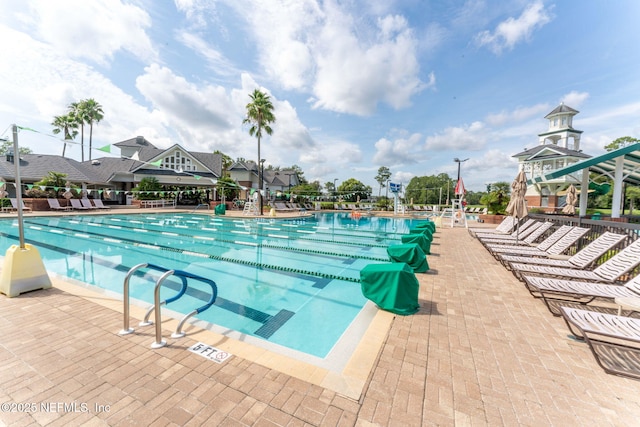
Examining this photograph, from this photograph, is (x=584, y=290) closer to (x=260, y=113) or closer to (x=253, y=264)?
(x=253, y=264)

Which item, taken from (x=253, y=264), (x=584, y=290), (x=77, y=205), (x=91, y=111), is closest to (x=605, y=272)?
(x=584, y=290)

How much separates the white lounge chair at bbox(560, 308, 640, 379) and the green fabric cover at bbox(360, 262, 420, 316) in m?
1.77

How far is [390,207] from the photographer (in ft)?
120

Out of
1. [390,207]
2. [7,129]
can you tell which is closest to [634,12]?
[7,129]

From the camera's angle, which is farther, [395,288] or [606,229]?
[606,229]

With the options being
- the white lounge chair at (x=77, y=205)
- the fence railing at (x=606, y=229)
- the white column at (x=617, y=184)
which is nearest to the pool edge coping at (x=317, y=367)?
the fence railing at (x=606, y=229)

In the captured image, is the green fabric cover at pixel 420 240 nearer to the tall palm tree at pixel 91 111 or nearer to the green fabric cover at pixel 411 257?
the green fabric cover at pixel 411 257

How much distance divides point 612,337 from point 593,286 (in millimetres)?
2316

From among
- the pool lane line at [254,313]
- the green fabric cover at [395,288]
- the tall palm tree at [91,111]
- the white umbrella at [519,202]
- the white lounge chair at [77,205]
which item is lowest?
the pool lane line at [254,313]

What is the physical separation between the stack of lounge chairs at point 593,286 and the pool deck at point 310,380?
1.01 ft

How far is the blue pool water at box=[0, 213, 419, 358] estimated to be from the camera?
15.8ft

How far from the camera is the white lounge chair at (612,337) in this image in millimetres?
2611

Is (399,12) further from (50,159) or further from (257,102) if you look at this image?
(50,159)

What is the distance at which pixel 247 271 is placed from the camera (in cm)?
Result: 756
